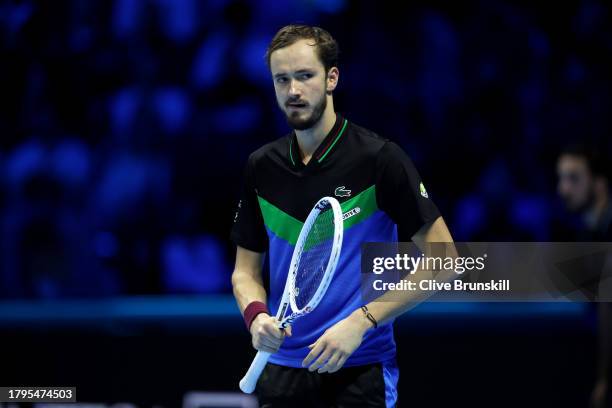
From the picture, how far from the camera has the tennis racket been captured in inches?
111

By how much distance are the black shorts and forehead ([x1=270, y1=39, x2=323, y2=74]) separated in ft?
3.09

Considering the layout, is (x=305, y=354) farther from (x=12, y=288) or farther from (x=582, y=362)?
(x=12, y=288)

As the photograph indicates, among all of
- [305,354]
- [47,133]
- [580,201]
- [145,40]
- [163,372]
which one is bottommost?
[163,372]

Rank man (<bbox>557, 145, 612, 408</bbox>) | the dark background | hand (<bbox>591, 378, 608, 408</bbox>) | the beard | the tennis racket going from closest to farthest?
the tennis racket
the beard
hand (<bbox>591, 378, 608, 408</bbox>)
man (<bbox>557, 145, 612, 408</bbox>)
the dark background

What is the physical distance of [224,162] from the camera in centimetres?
643

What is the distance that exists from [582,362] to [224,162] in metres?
2.88

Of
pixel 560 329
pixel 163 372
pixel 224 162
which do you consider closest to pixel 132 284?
pixel 224 162

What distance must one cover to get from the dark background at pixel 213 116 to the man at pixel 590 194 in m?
1.44

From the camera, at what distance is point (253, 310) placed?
2910mm

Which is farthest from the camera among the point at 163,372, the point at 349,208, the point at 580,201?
the point at 163,372

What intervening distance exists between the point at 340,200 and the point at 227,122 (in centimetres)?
363

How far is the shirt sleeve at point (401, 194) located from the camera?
9.43 feet

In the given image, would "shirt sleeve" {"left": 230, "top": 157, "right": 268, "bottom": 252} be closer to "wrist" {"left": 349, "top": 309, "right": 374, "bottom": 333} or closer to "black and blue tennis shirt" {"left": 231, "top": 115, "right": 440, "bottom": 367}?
"black and blue tennis shirt" {"left": 231, "top": 115, "right": 440, "bottom": 367}

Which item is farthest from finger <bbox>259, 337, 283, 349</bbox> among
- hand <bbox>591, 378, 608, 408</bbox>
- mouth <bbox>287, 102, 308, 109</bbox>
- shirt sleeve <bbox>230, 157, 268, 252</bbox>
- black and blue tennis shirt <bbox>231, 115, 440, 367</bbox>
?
hand <bbox>591, 378, 608, 408</bbox>
